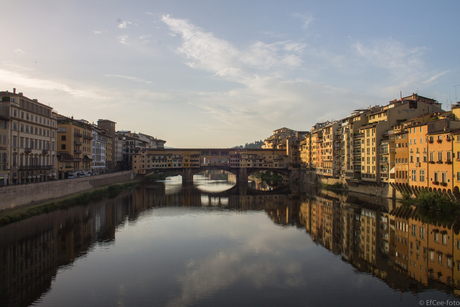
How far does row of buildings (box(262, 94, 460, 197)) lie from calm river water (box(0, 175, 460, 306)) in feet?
17.3

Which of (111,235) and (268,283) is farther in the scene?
(111,235)

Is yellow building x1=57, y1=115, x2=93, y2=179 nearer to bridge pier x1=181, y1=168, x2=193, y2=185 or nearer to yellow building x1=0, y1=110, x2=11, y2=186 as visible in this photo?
yellow building x1=0, y1=110, x2=11, y2=186

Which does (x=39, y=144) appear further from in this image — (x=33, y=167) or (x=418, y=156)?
(x=418, y=156)

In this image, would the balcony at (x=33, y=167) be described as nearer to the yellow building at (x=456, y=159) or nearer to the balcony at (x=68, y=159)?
the balcony at (x=68, y=159)

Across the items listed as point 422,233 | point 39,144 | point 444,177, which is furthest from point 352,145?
point 39,144

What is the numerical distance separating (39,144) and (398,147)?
4310 centimetres

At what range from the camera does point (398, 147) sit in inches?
1470

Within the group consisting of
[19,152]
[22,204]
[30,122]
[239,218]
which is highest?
[30,122]

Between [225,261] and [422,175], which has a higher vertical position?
[422,175]

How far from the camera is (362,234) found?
2472 cm

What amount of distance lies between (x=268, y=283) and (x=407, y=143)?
93.2 ft

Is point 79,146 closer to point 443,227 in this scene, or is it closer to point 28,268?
point 28,268

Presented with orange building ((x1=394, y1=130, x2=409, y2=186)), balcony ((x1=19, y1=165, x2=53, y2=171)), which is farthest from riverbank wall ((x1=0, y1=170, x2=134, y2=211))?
orange building ((x1=394, y1=130, x2=409, y2=186))

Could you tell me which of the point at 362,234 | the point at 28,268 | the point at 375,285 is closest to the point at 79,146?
the point at 28,268
